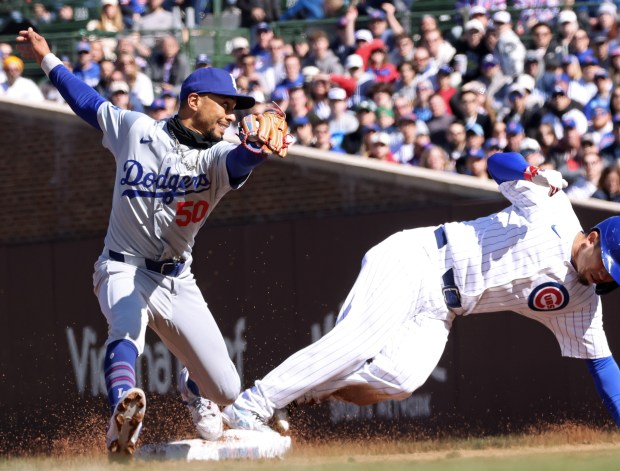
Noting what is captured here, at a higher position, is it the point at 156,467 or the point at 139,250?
the point at 139,250

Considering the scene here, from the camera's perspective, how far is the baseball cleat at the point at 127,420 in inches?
252

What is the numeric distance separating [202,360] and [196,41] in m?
8.02

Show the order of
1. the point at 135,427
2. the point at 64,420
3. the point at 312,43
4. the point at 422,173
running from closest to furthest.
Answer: the point at 135,427, the point at 422,173, the point at 64,420, the point at 312,43

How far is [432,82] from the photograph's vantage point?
12.5 meters

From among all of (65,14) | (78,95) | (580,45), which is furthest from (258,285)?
(65,14)

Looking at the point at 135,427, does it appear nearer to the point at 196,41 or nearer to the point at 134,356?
the point at 134,356

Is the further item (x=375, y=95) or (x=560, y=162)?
(x=375, y=95)

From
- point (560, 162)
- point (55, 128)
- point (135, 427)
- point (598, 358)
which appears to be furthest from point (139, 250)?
point (55, 128)

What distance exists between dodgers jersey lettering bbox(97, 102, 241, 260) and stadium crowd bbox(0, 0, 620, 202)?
14.7ft

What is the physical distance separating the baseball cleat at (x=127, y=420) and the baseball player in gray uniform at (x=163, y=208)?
1.15ft

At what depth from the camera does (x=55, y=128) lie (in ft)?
42.9

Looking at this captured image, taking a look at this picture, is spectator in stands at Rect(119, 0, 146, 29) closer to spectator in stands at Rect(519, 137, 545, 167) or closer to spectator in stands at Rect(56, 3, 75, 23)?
spectator in stands at Rect(56, 3, 75, 23)

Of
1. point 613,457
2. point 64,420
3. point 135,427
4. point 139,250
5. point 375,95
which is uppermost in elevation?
point 375,95

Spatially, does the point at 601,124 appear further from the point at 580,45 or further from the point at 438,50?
the point at 438,50
